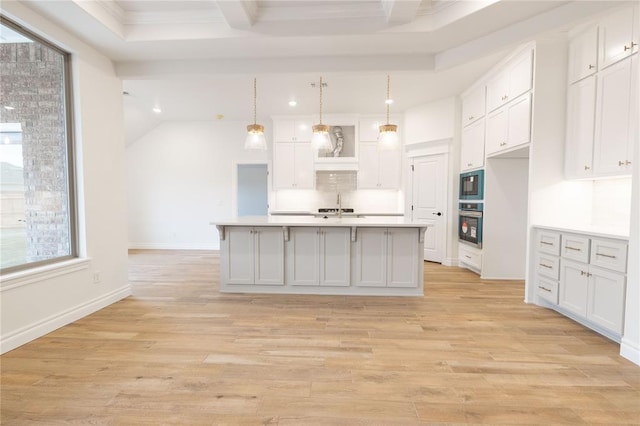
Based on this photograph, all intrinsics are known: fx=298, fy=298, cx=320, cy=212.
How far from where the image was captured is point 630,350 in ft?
7.30

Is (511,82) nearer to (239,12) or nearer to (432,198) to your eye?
(432,198)

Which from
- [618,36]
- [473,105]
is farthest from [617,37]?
[473,105]

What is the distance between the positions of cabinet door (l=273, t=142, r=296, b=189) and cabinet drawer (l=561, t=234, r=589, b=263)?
4556 mm

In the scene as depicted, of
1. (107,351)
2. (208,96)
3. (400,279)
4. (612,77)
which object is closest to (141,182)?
(208,96)

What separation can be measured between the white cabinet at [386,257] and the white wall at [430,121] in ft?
8.35

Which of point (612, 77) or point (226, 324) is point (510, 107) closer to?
point (612, 77)

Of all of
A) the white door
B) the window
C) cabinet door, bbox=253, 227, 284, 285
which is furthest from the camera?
the white door

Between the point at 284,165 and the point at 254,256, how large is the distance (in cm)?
295

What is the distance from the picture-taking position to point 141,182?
6906 millimetres

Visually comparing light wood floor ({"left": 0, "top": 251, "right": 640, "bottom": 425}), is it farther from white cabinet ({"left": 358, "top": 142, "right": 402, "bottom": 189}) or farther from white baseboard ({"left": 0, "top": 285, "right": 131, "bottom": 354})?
white cabinet ({"left": 358, "top": 142, "right": 402, "bottom": 189})

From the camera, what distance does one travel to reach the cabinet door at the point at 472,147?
14.7 feet

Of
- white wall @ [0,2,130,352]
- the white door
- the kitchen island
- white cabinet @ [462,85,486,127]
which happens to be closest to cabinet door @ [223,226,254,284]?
the kitchen island

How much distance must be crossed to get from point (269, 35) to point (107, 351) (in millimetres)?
3113

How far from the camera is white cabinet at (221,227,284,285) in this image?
374cm
